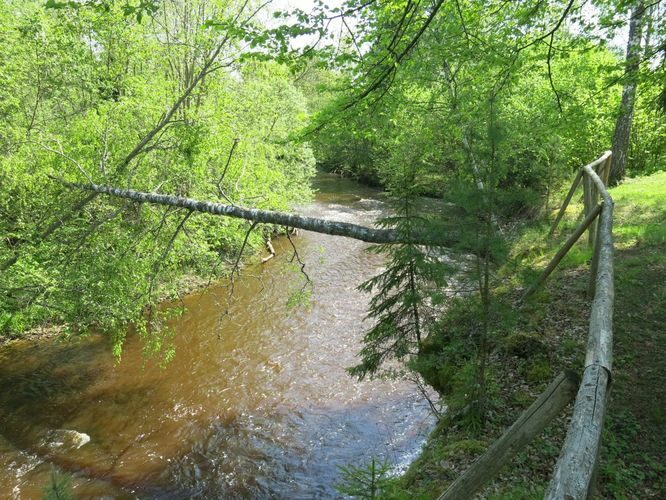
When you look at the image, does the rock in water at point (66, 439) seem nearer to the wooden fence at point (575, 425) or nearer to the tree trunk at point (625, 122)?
the wooden fence at point (575, 425)

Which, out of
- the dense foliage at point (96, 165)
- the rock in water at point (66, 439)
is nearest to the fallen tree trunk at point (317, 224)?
the dense foliage at point (96, 165)

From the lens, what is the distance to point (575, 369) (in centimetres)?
511

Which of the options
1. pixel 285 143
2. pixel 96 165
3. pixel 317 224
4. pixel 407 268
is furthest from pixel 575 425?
pixel 96 165

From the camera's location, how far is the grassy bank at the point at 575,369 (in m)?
3.80

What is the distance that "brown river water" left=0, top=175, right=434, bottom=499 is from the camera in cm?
704

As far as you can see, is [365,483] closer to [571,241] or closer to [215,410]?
[571,241]

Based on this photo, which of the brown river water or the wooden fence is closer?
the wooden fence

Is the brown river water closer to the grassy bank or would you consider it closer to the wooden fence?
the grassy bank

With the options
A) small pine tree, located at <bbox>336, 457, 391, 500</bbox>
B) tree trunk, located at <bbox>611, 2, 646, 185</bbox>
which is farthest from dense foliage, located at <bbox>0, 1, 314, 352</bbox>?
tree trunk, located at <bbox>611, 2, 646, 185</bbox>

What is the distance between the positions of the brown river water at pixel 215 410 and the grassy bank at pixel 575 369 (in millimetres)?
2382

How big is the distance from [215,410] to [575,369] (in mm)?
6829

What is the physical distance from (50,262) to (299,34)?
6.47 meters

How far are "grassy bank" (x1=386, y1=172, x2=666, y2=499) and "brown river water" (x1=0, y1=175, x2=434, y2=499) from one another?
238 cm

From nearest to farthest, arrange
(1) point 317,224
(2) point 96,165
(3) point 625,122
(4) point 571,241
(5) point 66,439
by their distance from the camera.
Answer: (1) point 317,224 < (4) point 571,241 < (5) point 66,439 < (2) point 96,165 < (3) point 625,122
